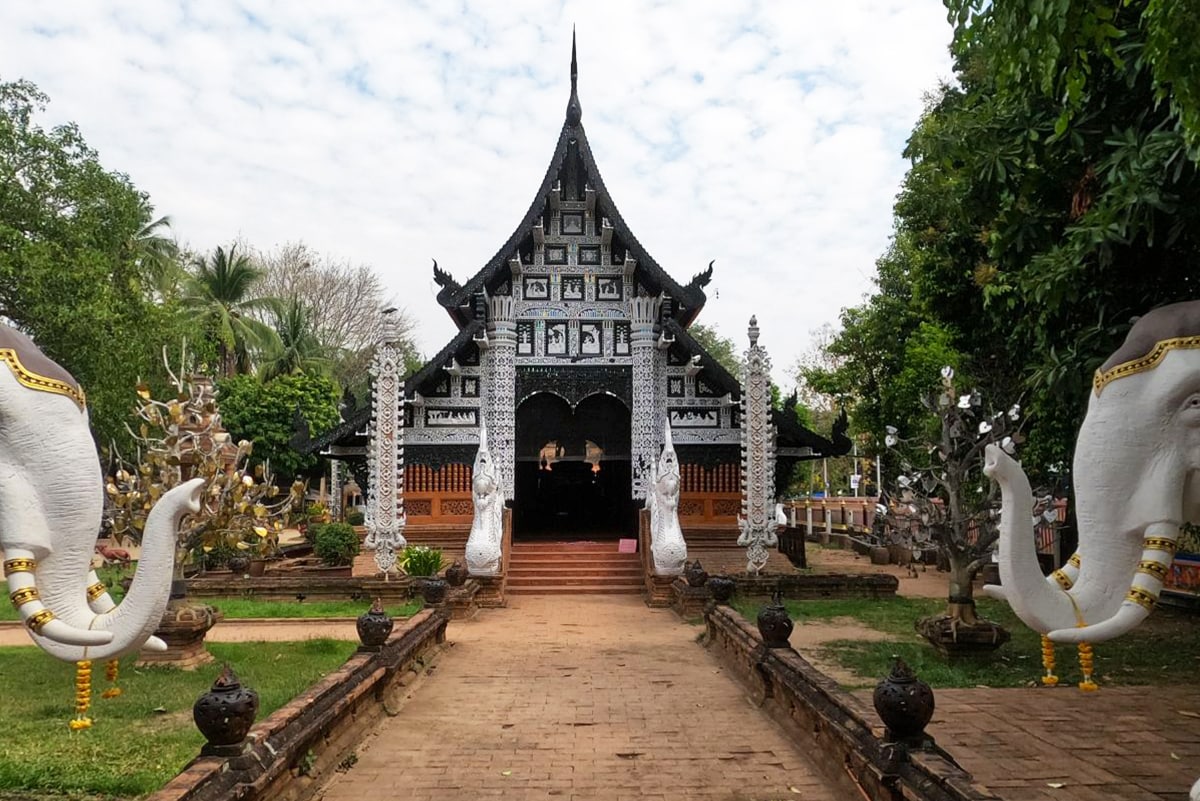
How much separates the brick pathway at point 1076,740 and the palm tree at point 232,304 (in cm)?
3250

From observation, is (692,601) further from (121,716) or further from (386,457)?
(121,716)

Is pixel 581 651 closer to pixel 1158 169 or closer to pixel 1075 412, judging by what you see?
pixel 1075 412

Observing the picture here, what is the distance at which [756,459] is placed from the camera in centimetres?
1634

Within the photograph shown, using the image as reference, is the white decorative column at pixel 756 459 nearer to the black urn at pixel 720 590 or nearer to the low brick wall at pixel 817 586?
the low brick wall at pixel 817 586

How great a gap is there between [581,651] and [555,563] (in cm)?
620

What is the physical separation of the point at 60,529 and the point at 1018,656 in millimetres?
9314

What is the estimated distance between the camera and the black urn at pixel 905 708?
484 centimetres

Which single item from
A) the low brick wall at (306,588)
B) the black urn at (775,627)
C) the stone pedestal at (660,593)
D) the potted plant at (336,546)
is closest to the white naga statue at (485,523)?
the low brick wall at (306,588)

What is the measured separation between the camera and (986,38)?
19.0ft

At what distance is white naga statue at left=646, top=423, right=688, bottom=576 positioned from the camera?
14867mm

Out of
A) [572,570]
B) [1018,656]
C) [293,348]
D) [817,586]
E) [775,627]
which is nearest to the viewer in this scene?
[775,627]

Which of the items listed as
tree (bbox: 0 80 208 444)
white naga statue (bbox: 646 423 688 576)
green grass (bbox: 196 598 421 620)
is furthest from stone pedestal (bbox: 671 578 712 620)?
tree (bbox: 0 80 208 444)

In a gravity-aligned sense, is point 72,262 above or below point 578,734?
above

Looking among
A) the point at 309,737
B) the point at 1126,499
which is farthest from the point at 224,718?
the point at 1126,499
